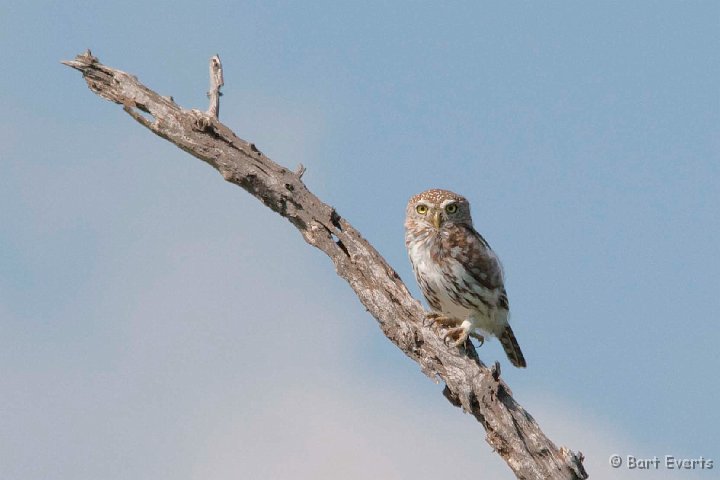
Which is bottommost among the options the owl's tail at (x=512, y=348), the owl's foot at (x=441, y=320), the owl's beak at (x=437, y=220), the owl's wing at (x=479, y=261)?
the owl's foot at (x=441, y=320)

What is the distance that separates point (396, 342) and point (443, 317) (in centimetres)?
75

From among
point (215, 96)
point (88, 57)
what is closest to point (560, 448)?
point (215, 96)

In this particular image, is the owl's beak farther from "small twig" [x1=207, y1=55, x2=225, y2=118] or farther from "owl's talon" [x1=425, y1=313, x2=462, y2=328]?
"small twig" [x1=207, y1=55, x2=225, y2=118]

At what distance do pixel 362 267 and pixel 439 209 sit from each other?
1.35 meters

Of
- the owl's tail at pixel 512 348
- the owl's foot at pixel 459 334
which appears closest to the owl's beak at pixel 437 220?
the owl's foot at pixel 459 334

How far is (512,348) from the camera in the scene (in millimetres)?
11336

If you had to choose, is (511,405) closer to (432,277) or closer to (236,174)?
(432,277)

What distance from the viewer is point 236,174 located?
10.5 meters

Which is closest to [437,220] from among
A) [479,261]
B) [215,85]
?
[479,261]

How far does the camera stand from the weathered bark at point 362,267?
9266mm

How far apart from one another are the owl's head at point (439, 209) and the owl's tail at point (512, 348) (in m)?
1.20

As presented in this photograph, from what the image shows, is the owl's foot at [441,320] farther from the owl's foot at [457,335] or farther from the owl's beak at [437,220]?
the owl's beak at [437,220]

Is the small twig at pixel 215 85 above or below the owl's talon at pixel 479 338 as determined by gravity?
above

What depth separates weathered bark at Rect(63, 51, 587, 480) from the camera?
30.4ft
